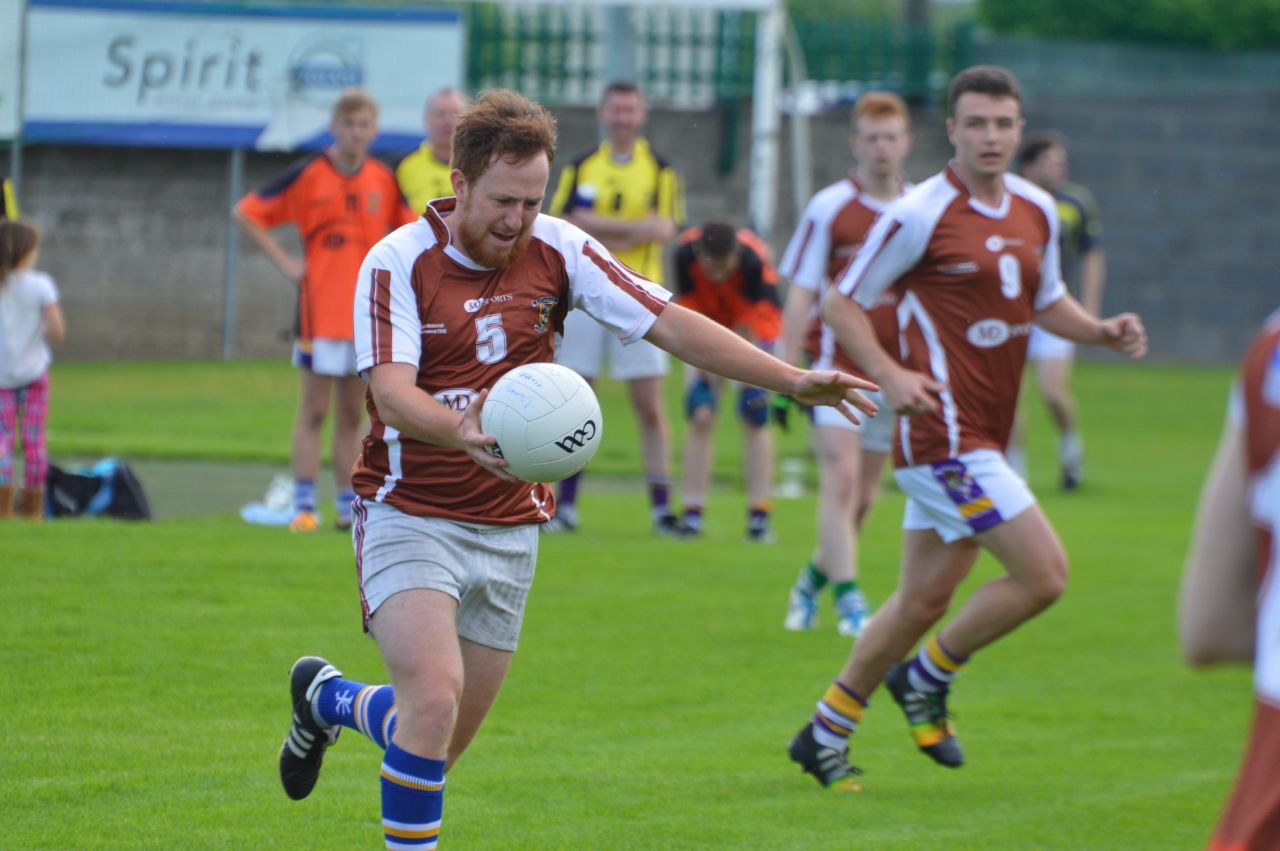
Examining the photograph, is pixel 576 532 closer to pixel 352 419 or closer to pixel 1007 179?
pixel 352 419

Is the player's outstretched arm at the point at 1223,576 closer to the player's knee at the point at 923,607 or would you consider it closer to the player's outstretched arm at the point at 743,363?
the player's outstretched arm at the point at 743,363

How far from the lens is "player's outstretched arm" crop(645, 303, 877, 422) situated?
461 cm

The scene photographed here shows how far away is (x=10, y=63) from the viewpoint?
16.7 metres

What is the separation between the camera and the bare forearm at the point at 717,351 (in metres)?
4.63

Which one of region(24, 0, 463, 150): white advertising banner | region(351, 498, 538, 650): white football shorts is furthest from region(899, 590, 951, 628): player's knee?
region(24, 0, 463, 150): white advertising banner

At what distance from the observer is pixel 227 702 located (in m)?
6.54

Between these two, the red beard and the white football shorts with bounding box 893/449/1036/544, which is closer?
the red beard

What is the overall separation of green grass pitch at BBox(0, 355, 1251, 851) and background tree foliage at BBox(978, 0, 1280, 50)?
23.0 m

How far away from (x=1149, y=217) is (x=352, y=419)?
52.2 ft

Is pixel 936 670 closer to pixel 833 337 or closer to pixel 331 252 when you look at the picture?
pixel 833 337

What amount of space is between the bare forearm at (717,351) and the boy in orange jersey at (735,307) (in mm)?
5397

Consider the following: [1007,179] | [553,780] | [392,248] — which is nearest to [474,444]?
[392,248]

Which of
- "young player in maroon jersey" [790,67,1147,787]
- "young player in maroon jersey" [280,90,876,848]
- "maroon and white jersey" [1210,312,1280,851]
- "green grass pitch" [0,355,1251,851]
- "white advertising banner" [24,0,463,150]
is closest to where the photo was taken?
"maroon and white jersey" [1210,312,1280,851]

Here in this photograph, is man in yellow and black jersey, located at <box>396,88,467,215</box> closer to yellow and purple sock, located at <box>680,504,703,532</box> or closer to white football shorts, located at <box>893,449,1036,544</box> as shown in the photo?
yellow and purple sock, located at <box>680,504,703,532</box>
